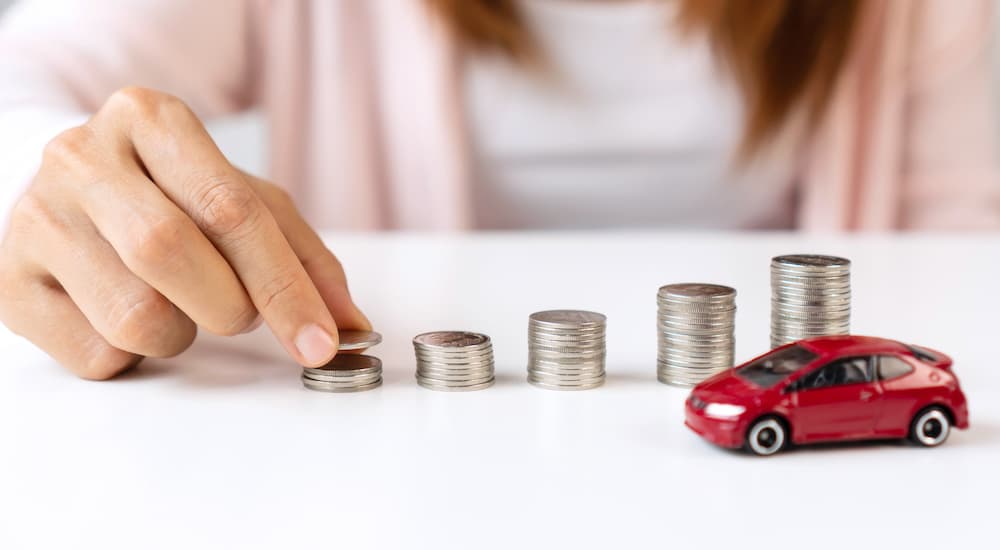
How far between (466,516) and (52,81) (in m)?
1.64

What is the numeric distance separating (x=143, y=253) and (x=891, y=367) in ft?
2.20

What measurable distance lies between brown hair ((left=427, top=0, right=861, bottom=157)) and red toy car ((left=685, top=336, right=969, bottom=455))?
1.47 m

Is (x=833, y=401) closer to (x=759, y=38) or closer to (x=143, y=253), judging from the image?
(x=143, y=253)

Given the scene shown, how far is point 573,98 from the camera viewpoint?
2.33 metres

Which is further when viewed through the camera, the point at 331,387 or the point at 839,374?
the point at 331,387

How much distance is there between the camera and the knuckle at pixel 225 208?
100 centimetres

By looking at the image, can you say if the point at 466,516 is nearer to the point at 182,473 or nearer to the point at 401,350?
the point at 182,473

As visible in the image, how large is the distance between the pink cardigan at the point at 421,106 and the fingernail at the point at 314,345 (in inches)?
53.8

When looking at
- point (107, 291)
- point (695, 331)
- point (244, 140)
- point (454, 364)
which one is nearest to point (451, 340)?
point (454, 364)

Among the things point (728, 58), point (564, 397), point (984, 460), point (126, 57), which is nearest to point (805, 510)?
point (984, 460)

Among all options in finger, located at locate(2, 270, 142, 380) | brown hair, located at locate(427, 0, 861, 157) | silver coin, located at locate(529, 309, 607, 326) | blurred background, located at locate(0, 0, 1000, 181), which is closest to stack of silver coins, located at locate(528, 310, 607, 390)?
silver coin, located at locate(529, 309, 607, 326)

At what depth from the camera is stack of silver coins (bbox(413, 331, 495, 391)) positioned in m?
1.01

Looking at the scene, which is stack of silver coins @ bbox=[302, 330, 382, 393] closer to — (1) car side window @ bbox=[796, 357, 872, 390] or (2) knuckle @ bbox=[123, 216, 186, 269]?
(2) knuckle @ bbox=[123, 216, 186, 269]

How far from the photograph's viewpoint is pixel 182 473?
0.77 metres
